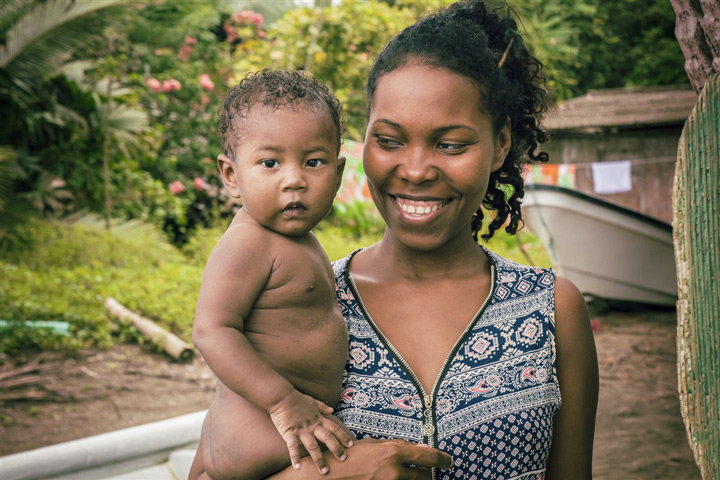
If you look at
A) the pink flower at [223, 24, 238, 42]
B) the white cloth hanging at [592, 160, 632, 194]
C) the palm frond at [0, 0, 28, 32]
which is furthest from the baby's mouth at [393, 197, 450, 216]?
the pink flower at [223, 24, 238, 42]

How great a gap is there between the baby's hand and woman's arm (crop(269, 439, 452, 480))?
0.06 feet

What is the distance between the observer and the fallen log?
21.1 ft

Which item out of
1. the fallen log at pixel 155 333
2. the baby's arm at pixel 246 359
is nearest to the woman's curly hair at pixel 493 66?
the baby's arm at pixel 246 359

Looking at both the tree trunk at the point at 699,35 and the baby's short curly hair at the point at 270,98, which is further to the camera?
the baby's short curly hair at the point at 270,98

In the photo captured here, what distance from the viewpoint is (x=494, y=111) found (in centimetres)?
182

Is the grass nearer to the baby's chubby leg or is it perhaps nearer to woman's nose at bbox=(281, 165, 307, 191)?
the baby's chubby leg

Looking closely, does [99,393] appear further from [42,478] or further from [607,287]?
[607,287]

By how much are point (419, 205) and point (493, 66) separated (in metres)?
0.41

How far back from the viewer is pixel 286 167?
1.66 metres

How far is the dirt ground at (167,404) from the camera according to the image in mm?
5062

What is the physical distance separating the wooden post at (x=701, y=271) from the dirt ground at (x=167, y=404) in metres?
3.91

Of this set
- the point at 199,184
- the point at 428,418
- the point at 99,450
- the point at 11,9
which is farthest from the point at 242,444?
the point at 199,184

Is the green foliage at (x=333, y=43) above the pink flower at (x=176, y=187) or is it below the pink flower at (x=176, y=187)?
above

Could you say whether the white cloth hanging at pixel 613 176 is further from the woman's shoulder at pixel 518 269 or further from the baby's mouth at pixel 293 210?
the baby's mouth at pixel 293 210
